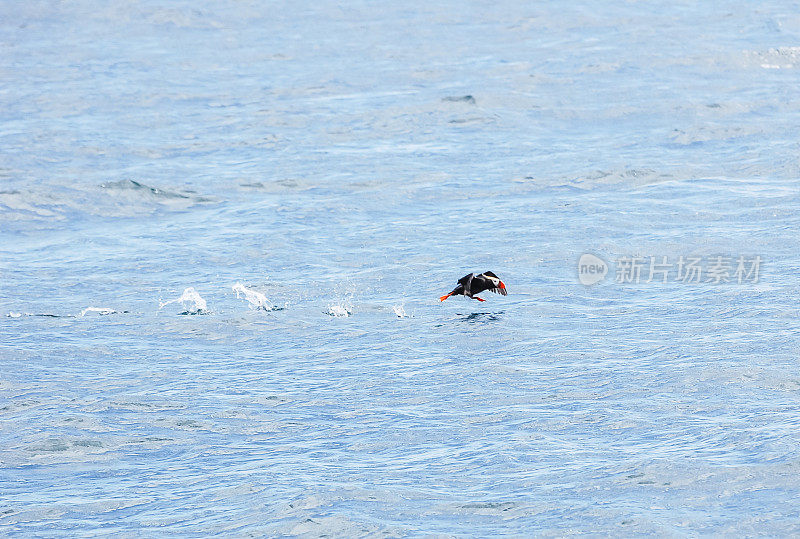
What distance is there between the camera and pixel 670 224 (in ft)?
92.3

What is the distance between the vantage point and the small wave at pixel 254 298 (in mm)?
24094

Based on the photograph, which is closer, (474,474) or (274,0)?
(474,474)

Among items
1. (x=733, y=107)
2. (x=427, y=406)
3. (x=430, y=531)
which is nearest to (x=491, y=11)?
(x=733, y=107)

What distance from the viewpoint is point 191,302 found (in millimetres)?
24562

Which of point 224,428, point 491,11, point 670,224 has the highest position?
point 491,11

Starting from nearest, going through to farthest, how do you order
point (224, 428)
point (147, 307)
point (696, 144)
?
point (224, 428)
point (147, 307)
point (696, 144)

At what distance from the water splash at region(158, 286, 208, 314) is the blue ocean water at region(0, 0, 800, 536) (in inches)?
3.6

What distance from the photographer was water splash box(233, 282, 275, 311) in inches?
950

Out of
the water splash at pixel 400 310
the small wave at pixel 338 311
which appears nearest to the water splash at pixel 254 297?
the small wave at pixel 338 311

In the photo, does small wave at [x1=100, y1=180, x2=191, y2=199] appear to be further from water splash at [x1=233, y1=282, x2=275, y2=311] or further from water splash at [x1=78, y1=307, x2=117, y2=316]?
water splash at [x1=78, y1=307, x2=117, y2=316]

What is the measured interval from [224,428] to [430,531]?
4810 mm

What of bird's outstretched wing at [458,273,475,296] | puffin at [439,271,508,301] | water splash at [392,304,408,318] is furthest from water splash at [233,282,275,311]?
bird's outstretched wing at [458,273,475,296]

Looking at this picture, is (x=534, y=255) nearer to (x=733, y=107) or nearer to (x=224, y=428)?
(x=224, y=428)

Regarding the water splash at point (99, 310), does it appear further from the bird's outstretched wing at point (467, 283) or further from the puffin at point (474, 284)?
the bird's outstretched wing at point (467, 283)
